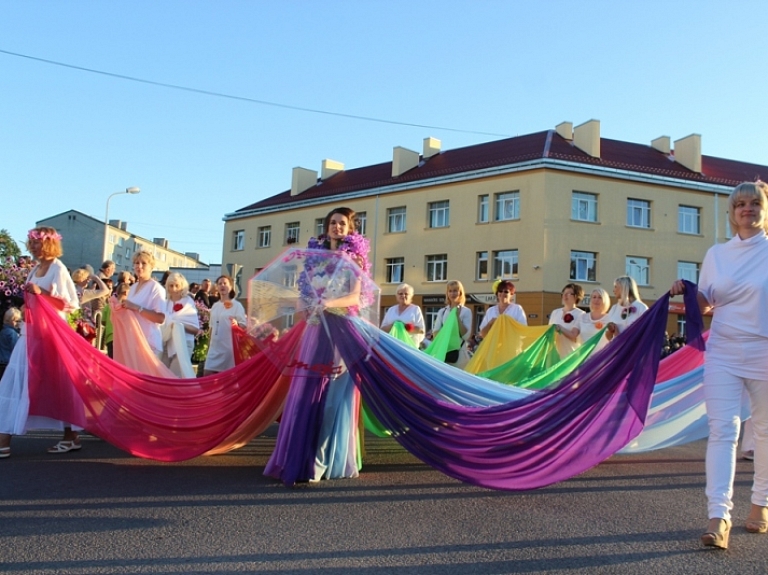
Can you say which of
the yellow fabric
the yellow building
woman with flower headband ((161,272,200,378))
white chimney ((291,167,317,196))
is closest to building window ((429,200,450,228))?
the yellow building

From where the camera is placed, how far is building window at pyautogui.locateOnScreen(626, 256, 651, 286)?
113 feet

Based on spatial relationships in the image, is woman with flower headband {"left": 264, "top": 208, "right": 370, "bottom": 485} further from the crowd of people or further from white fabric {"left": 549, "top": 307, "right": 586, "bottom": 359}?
white fabric {"left": 549, "top": 307, "right": 586, "bottom": 359}

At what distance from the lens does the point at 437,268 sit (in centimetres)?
3769

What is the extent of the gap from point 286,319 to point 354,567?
2417 millimetres

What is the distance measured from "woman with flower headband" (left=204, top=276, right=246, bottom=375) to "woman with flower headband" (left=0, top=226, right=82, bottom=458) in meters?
2.00

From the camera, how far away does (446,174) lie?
3731 centimetres

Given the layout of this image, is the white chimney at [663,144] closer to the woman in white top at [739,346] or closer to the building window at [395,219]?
the building window at [395,219]

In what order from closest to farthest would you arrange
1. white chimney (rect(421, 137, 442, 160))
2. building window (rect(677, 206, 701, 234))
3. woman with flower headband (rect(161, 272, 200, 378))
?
woman with flower headband (rect(161, 272, 200, 378))
building window (rect(677, 206, 701, 234))
white chimney (rect(421, 137, 442, 160))

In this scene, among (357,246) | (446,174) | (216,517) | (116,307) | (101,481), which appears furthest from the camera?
(446,174)

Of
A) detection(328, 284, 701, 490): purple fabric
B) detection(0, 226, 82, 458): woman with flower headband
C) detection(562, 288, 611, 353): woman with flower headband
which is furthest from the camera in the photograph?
detection(562, 288, 611, 353): woman with flower headband

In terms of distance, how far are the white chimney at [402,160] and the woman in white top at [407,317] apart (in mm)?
31403

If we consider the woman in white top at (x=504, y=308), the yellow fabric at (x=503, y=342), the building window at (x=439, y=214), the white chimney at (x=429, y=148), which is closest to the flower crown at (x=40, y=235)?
the yellow fabric at (x=503, y=342)

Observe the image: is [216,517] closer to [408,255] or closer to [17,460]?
[17,460]

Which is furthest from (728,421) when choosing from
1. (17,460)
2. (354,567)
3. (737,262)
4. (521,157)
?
(521,157)
